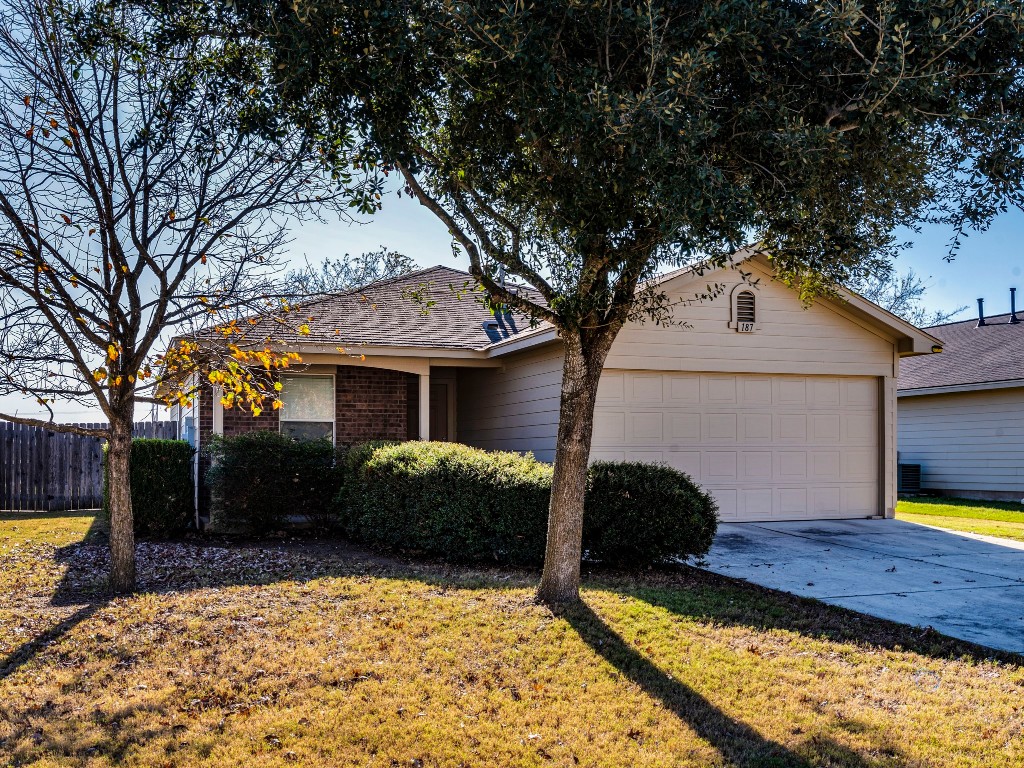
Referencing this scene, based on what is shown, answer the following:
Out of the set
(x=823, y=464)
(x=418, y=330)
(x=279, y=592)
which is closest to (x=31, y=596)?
(x=279, y=592)

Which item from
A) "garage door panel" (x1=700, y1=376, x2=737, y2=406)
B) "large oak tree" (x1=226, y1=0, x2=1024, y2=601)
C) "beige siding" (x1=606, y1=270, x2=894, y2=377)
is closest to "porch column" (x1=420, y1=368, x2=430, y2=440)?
"beige siding" (x1=606, y1=270, x2=894, y2=377)

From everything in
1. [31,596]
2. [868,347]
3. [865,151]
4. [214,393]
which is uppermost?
[865,151]

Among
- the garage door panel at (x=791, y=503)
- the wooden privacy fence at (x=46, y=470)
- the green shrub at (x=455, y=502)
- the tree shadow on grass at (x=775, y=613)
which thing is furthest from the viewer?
the wooden privacy fence at (x=46, y=470)

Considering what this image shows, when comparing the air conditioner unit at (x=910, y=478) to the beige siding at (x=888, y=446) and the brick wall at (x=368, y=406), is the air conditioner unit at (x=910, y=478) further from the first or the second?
the brick wall at (x=368, y=406)

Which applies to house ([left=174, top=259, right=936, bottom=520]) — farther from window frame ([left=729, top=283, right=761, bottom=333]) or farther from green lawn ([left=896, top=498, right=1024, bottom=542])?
green lawn ([left=896, top=498, right=1024, bottom=542])

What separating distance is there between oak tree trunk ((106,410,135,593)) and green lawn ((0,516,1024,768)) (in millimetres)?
306

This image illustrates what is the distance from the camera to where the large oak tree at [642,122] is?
5625 mm

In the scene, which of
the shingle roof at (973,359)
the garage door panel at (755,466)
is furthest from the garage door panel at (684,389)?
the shingle roof at (973,359)

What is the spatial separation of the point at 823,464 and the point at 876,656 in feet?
25.2

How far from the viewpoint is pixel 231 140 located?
25.8ft

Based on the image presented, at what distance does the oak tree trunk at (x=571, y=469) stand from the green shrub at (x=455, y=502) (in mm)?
1639

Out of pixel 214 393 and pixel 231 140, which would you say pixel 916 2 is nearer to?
pixel 231 140

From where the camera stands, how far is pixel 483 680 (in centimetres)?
536

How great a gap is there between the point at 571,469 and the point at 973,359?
57.4ft
